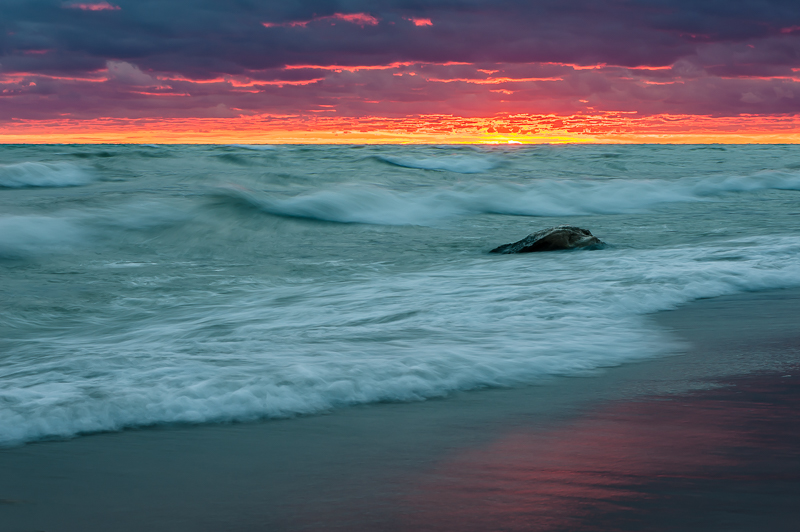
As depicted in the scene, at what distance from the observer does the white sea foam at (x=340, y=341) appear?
281 cm

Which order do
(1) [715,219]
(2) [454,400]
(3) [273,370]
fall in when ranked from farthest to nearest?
(1) [715,219], (3) [273,370], (2) [454,400]

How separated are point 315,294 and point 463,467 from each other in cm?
358

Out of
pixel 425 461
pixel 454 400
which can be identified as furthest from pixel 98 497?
pixel 454 400

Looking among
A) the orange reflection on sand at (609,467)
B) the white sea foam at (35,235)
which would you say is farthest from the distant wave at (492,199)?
the orange reflection on sand at (609,467)

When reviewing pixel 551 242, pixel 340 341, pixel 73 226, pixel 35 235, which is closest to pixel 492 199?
pixel 551 242

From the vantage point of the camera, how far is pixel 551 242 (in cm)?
775

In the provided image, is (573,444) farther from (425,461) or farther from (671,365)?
(671,365)

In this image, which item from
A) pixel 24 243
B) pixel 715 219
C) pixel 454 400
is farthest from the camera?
pixel 715 219

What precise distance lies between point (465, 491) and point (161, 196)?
38.2ft

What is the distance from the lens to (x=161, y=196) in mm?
12609

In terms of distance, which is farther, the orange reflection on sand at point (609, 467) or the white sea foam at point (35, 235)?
the white sea foam at point (35, 235)

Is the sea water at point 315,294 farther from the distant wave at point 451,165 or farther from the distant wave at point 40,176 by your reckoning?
the distant wave at point 451,165

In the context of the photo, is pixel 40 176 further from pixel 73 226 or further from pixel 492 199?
pixel 492 199

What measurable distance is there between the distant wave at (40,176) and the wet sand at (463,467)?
53.9 feet
